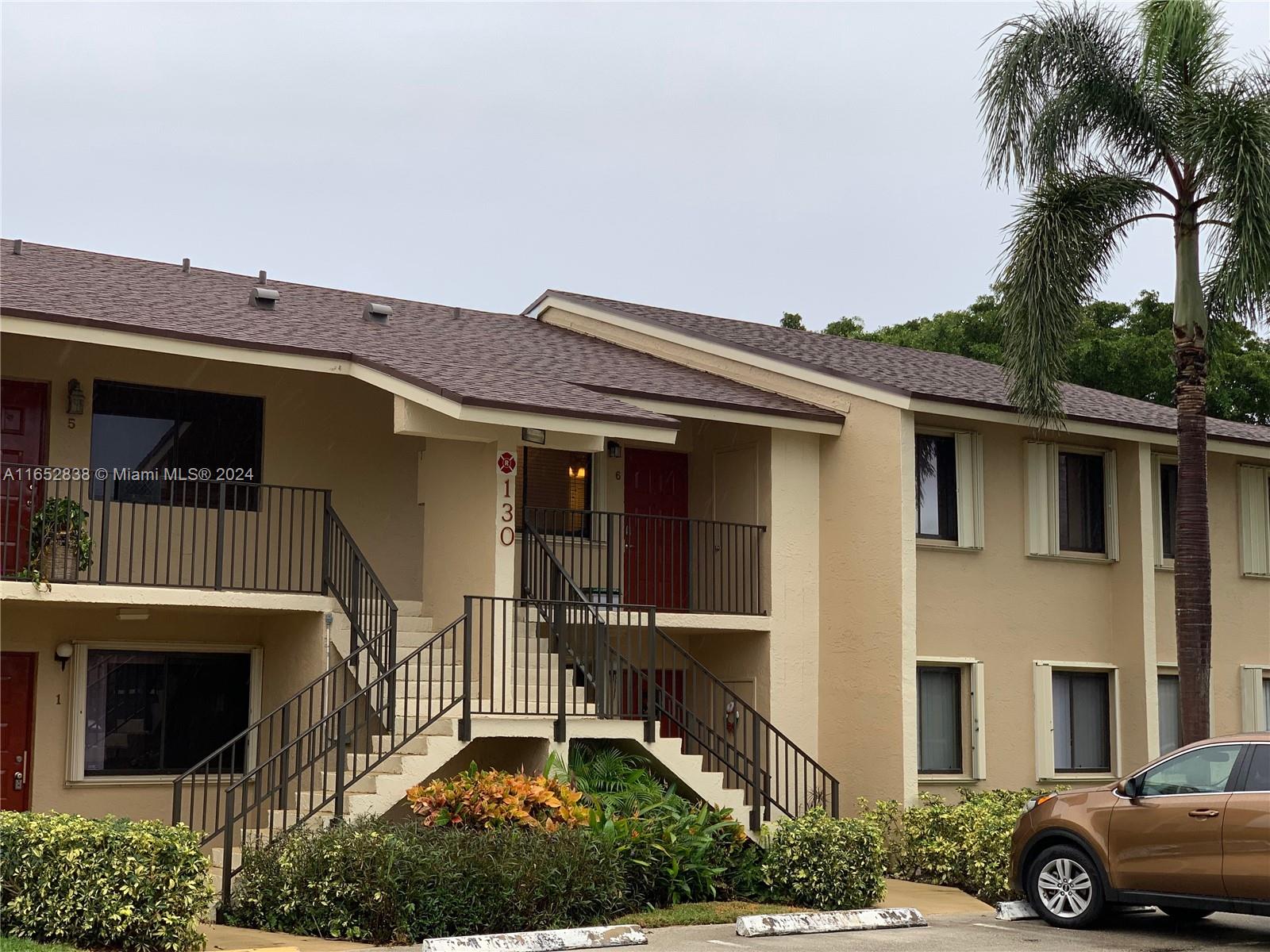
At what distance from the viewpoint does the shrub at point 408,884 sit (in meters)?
11.5

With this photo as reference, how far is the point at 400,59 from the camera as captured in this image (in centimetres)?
1705

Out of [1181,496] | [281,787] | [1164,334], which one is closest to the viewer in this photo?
[281,787]

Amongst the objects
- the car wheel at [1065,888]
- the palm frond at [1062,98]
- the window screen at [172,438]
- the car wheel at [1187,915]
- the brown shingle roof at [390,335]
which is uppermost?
the palm frond at [1062,98]

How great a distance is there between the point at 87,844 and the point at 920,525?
10594mm

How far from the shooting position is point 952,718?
18.1 meters

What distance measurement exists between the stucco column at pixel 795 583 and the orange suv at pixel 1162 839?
4.69 m

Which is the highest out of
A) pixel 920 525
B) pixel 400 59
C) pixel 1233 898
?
pixel 400 59

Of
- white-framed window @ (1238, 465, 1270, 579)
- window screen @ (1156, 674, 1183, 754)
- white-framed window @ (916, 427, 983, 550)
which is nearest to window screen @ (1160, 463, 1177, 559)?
white-framed window @ (1238, 465, 1270, 579)

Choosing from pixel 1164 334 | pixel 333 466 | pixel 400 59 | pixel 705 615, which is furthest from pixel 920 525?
pixel 1164 334

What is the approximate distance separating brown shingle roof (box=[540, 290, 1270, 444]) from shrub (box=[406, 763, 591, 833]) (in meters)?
6.59

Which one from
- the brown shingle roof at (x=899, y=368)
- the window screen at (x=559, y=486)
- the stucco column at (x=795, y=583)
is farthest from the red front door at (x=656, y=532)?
the brown shingle roof at (x=899, y=368)

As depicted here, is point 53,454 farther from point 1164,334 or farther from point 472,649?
point 1164,334

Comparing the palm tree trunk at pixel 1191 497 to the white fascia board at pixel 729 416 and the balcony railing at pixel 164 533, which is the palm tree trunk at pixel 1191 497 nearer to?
the white fascia board at pixel 729 416

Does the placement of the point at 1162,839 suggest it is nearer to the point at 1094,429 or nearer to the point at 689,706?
the point at 689,706
